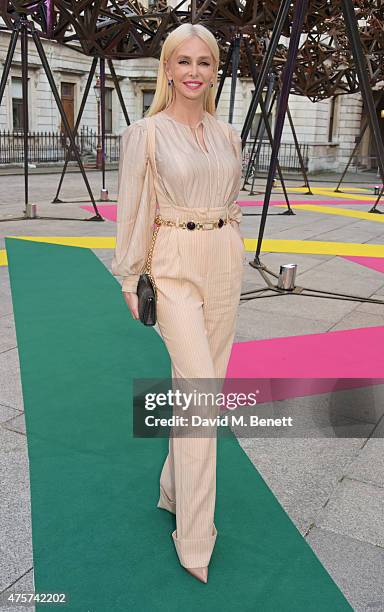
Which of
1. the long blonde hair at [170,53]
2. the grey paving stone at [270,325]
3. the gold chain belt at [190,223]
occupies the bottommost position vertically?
the grey paving stone at [270,325]

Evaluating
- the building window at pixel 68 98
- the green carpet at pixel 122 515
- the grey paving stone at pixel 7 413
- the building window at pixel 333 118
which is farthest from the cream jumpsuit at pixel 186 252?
the building window at pixel 333 118

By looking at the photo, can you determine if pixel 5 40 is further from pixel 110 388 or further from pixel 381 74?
pixel 110 388

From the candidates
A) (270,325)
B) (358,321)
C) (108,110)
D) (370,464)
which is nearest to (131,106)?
(108,110)

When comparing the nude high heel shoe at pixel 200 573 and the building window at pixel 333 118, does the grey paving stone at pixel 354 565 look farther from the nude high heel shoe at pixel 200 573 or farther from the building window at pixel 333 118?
the building window at pixel 333 118

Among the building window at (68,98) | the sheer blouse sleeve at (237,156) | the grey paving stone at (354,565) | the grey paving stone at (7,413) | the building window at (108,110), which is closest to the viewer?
the grey paving stone at (354,565)

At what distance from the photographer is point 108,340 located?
16.0 feet

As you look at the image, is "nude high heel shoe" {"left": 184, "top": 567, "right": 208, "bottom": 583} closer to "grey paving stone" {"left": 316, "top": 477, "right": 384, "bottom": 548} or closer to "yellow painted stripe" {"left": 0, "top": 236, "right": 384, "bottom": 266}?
"grey paving stone" {"left": 316, "top": 477, "right": 384, "bottom": 548}

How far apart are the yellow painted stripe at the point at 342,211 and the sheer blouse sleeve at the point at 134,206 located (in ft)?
36.4

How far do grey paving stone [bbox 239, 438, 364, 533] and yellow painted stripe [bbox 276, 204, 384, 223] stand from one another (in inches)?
399

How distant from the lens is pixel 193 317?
2299 millimetres

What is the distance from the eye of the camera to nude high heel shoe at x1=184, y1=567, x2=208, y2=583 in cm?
230

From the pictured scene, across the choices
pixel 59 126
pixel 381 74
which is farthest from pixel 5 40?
pixel 381 74

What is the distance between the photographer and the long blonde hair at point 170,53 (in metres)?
2.28

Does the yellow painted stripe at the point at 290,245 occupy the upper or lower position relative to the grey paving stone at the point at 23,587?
lower
